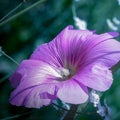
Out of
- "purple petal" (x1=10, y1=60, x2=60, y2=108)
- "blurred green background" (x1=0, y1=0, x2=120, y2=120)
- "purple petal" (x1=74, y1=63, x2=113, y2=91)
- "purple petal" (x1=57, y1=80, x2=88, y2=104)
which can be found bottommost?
"blurred green background" (x1=0, y1=0, x2=120, y2=120)

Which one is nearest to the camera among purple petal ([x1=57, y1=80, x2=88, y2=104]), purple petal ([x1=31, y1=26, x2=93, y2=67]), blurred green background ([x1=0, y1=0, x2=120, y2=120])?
purple petal ([x1=57, y1=80, x2=88, y2=104])

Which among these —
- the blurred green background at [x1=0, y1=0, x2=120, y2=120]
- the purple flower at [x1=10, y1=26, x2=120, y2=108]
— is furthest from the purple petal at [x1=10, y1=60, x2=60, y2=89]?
the blurred green background at [x1=0, y1=0, x2=120, y2=120]

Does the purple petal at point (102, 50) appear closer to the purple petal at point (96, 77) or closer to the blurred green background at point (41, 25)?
the purple petal at point (96, 77)

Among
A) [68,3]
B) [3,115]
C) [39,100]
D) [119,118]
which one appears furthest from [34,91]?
[68,3]

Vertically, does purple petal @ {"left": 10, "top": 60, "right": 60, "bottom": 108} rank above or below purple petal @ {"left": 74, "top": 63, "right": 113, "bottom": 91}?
above

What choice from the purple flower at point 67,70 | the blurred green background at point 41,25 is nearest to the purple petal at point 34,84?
the purple flower at point 67,70

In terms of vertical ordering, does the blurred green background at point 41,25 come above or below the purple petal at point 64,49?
below

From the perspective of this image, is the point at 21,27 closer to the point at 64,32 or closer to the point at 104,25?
the point at 104,25

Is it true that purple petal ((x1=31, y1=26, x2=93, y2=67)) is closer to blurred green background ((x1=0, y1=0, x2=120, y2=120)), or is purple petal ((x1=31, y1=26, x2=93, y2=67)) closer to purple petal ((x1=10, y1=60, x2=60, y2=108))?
purple petal ((x1=10, y1=60, x2=60, y2=108))

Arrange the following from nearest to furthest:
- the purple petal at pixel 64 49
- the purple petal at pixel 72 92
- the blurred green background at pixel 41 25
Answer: the purple petal at pixel 72 92 → the purple petal at pixel 64 49 → the blurred green background at pixel 41 25
